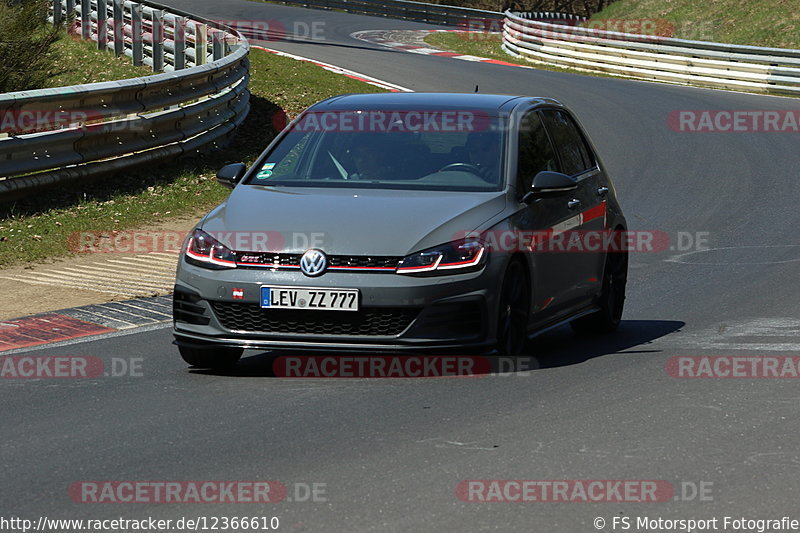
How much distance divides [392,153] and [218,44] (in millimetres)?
14861

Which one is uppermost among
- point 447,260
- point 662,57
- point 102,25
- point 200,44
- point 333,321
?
point 447,260

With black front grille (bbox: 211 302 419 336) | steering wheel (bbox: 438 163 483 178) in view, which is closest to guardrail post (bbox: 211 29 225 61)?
steering wheel (bbox: 438 163 483 178)

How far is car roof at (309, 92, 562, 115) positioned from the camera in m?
9.61

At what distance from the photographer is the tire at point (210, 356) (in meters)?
8.73

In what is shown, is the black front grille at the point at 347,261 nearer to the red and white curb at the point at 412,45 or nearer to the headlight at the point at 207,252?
the headlight at the point at 207,252

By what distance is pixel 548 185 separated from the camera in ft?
29.3

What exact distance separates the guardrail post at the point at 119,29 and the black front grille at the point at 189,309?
19546mm

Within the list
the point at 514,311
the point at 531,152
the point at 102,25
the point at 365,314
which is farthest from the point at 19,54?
the point at 365,314

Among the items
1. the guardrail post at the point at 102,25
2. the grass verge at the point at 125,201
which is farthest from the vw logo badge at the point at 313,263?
the guardrail post at the point at 102,25

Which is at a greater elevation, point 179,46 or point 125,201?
point 179,46

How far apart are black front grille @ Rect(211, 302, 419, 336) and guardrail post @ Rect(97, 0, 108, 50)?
20.8 meters

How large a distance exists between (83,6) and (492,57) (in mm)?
14109

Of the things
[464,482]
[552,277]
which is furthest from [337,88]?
[464,482]

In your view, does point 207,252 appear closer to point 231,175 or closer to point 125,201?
point 231,175
